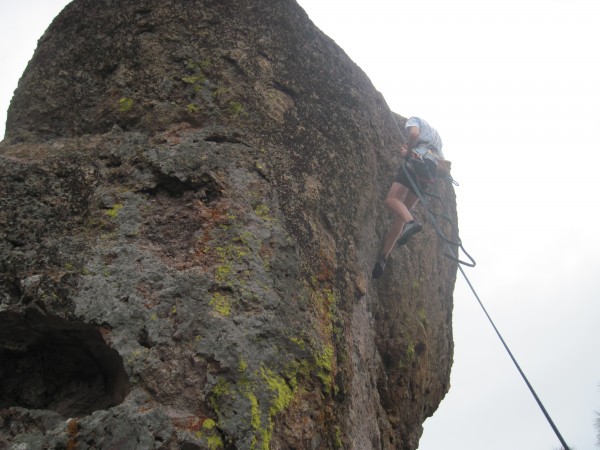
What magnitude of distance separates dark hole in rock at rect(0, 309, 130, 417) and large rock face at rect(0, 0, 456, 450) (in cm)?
2

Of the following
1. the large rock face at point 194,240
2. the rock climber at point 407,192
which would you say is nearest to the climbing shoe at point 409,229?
the rock climber at point 407,192

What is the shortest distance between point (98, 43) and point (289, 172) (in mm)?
2536

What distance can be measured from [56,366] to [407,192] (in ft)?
17.4

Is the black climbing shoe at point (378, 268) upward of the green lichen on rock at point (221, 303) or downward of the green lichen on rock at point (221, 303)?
upward

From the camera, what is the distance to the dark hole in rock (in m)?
3.96

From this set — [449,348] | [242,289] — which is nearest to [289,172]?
[242,289]

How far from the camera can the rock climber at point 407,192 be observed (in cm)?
715

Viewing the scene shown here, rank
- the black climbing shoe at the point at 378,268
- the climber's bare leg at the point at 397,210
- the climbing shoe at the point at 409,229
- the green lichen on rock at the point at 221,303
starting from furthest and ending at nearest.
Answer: the climber's bare leg at the point at 397,210 < the climbing shoe at the point at 409,229 < the black climbing shoe at the point at 378,268 < the green lichen on rock at the point at 221,303

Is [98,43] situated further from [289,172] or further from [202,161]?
[289,172]

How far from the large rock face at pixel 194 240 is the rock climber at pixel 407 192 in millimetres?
315

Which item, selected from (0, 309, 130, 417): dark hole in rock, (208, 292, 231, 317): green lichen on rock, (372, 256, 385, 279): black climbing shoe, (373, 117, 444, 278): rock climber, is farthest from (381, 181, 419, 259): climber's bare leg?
(0, 309, 130, 417): dark hole in rock

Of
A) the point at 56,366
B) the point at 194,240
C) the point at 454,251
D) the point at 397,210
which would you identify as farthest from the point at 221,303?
the point at 454,251

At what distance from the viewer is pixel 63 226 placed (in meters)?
4.49

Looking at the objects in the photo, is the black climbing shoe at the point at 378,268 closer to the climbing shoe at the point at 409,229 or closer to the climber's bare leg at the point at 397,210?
the climber's bare leg at the point at 397,210
